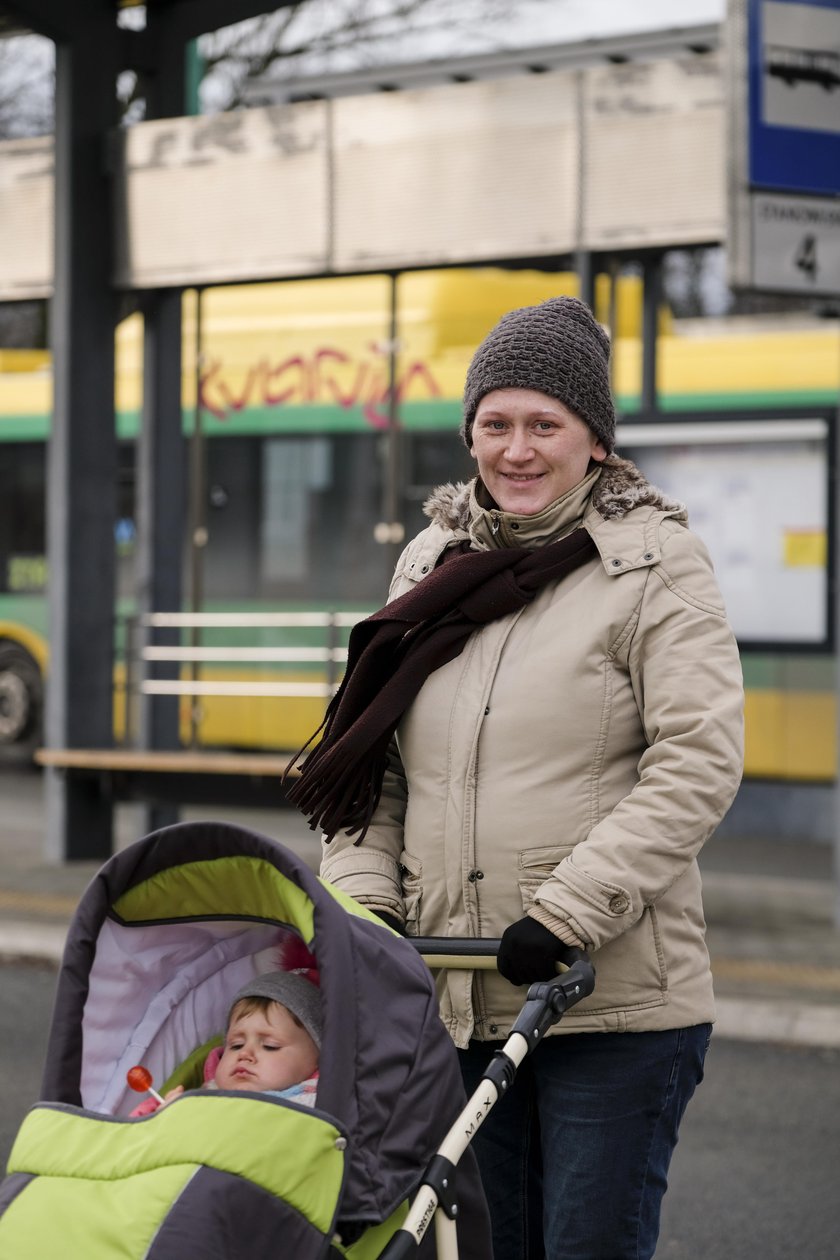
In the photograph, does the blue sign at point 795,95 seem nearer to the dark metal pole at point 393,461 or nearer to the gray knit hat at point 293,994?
the dark metal pole at point 393,461

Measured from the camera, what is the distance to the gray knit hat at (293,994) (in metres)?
2.66

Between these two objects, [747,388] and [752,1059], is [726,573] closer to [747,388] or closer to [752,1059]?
[747,388]

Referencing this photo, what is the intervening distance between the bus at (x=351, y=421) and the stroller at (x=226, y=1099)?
799 centimetres

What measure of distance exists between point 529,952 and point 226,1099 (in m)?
0.54

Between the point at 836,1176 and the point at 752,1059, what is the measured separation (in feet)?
4.65

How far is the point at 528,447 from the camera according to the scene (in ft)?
9.57

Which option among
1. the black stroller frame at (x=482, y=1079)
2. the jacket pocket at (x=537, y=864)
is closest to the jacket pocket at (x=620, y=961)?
the jacket pocket at (x=537, y=864)

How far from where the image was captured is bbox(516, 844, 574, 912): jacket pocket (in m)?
2.83

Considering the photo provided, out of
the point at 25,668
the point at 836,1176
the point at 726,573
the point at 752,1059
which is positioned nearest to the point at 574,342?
the point at 836,1176

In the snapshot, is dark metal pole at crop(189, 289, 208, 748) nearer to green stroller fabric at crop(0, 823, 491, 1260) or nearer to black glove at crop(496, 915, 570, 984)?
green stroller fabric at crop(0, 823, 491, 1260)

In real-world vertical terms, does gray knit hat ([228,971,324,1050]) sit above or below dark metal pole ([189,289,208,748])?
below

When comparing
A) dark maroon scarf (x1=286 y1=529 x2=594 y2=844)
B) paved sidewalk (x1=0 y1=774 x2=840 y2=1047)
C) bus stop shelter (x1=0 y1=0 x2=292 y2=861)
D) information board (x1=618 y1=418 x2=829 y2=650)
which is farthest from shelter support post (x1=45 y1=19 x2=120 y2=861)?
dark maroon scarf (x1=286 y1=529 x2=594 y2=844)

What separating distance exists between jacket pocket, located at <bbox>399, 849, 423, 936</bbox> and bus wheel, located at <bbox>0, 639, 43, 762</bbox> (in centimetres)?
1425

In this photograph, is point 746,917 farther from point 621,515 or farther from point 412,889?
point 621,515
